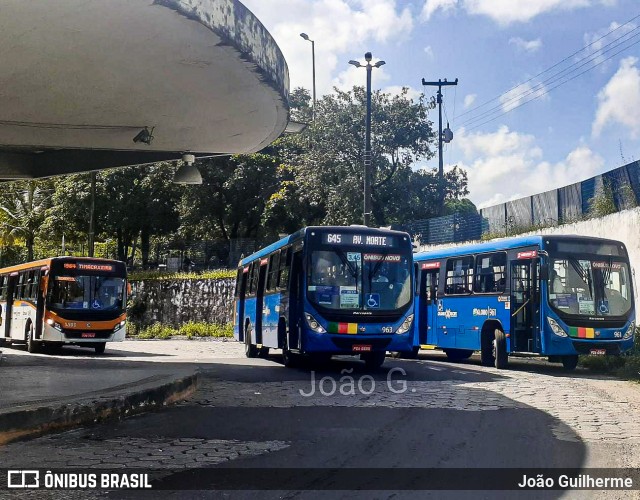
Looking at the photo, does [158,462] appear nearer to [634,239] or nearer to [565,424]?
[565,424]

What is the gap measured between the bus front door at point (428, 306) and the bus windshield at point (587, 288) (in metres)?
4.71

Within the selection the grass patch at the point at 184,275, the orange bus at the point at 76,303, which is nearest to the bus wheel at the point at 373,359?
the orange bus at the point at 76,303

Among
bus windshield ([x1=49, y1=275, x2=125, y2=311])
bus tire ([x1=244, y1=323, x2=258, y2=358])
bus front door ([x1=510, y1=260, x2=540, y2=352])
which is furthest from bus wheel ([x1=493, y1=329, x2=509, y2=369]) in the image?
bus windshield ([x1=49, y1=275, x2=125, y2=311])

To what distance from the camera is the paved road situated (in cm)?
680

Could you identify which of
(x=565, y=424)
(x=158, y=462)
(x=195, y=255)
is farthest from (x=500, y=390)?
(x=195, y=255)

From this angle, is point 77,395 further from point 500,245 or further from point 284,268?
point 500,245

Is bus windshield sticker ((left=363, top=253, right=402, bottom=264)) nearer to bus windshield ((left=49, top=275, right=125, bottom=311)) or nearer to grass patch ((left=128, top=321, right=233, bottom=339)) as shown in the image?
bus windshield ((left=49, top=275, right=125, bottom=311))

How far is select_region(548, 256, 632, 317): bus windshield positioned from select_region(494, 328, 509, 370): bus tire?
158 cm

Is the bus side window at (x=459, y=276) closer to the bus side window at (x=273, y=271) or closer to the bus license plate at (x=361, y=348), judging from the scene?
the bus license plate at (x=361, y=348)

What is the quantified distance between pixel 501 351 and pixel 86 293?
13275mm

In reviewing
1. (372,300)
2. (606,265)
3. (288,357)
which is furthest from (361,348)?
(606,265)

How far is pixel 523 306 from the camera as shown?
16453 mm

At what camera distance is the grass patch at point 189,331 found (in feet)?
117

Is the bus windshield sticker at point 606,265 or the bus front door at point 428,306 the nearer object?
the bus windshield sticker at point 606,265
